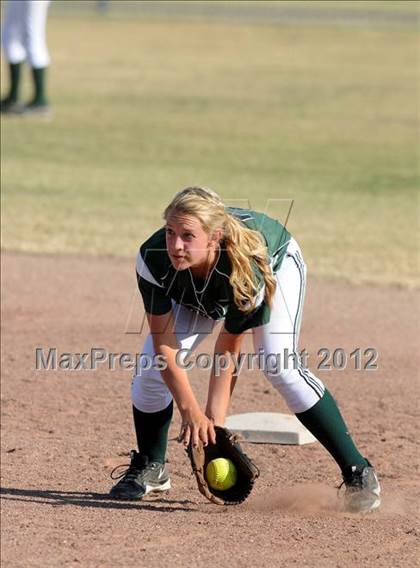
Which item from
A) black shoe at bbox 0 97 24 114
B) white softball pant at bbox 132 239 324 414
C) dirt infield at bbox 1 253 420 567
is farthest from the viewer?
black shoe at bbox 0 97 24 114

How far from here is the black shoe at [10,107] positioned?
15312mm

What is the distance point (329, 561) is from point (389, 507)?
84 centimetres

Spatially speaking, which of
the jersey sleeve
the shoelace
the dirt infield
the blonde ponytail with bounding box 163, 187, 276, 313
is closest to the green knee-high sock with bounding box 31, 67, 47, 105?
the dirt infield

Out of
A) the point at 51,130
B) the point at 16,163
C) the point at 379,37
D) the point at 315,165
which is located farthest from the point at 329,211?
the point at 379,37

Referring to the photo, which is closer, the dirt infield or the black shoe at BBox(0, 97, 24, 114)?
the dirt infield

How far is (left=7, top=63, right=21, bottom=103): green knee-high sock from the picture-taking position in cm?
1470

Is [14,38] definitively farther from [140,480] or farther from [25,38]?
[140,480]

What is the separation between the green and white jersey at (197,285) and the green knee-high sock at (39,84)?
10560 millimetres

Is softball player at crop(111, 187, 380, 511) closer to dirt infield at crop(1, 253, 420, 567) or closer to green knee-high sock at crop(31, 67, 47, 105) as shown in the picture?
dirt infield at crop(1, 253, 420, 567)

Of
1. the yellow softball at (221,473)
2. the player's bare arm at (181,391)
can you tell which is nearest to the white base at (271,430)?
the yellow softball at (221,473)

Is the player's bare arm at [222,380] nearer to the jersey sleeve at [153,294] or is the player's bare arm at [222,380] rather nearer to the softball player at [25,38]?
the jersey sleeve at [153,294]

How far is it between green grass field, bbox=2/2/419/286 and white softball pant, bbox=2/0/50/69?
91 centimetres

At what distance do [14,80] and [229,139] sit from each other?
9.46ft

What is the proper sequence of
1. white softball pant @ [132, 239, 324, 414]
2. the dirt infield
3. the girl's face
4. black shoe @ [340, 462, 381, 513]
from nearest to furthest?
the dirt infield, the girl's face, white softball pant @ [132, 239, 324, 414], black shoe @ [340, 462, 381, 513]
